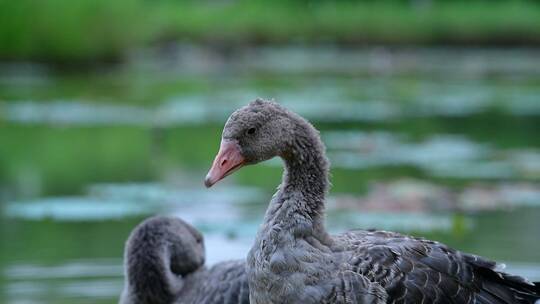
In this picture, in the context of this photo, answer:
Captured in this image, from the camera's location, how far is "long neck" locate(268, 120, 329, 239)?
5301mm

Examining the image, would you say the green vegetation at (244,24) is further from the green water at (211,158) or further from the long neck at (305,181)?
the long neck at (305,181)

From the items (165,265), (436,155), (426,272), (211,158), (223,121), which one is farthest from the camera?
(223,121)

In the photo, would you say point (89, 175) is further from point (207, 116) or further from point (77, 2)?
point (77, 2)

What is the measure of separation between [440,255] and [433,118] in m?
11.9

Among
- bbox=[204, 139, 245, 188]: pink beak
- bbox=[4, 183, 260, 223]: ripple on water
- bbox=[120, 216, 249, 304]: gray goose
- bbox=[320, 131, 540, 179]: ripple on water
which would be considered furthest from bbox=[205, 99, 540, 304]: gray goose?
bbox=[320, 131, 540, 179]: ripple on water

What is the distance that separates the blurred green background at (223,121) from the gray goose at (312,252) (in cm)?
235

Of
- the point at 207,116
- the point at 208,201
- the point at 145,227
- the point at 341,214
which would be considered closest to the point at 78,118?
the point at 207,116

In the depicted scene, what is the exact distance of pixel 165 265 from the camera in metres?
7.05

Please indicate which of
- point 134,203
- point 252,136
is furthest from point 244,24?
point 252,136

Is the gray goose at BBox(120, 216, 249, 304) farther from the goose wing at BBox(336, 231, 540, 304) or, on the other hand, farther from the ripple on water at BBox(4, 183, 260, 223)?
the ripple on water at BBox(4, 183, 260, 223)

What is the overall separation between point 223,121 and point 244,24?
61.2ft

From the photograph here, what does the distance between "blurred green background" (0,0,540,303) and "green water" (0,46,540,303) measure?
0.10ft

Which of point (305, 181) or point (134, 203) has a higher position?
point (305, 181)

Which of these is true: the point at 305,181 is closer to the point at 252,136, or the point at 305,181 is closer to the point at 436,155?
the point at 252,136
